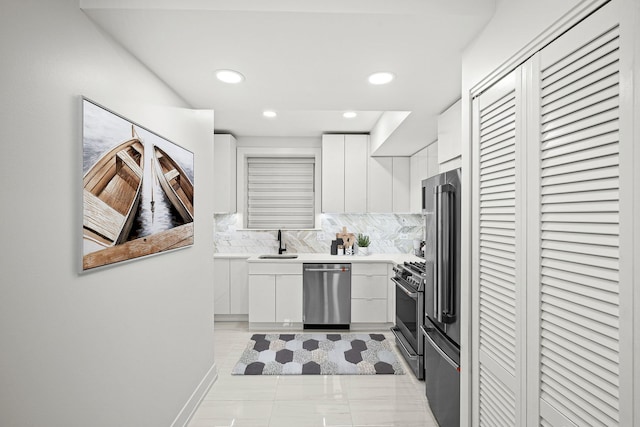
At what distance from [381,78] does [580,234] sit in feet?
4.38

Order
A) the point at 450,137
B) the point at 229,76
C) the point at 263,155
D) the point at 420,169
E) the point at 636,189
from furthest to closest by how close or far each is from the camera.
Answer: the point at 263,155 → the point at 420,169 → the point at 450,137 → the point at 229,76 → the point at 636,189

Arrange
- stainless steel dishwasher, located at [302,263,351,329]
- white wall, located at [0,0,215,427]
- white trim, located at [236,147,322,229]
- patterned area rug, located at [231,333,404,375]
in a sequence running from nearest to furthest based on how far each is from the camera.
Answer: white wall, located at [0,0,215,427]
patterned area rug, located at [231,333,404,375]
stainless steel dishwasher, located at [302,263,351,329]
white trim, located at [236,147,322,229]

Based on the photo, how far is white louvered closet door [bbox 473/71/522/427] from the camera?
118 cm

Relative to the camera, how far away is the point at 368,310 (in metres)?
4.04

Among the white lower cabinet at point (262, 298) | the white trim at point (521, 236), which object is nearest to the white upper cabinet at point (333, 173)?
the white lower cabinet at point (262, 298)

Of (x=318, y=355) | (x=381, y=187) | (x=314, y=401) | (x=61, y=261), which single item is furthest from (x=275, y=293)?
(x=61, y=261)

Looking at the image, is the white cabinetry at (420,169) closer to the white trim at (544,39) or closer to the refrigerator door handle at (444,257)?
the refrigerator door handle at (444,257)

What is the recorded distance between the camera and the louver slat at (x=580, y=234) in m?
0.81

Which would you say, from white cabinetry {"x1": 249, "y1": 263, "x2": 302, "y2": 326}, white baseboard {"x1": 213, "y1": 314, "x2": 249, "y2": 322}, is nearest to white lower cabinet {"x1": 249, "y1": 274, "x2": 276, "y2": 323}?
white cabinetry {"x1": 249, "y1": 263, "x2": 302, "y2": 326}

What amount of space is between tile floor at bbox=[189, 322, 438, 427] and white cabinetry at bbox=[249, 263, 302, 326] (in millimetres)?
973

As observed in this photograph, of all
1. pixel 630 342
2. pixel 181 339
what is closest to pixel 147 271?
pixel 181 339

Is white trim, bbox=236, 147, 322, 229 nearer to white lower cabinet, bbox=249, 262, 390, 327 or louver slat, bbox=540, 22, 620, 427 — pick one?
white lower cabinet, bbox=249, 262, 390, 327

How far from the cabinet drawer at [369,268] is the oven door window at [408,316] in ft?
2.03

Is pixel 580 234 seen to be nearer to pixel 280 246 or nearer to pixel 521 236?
pixel 521 236
